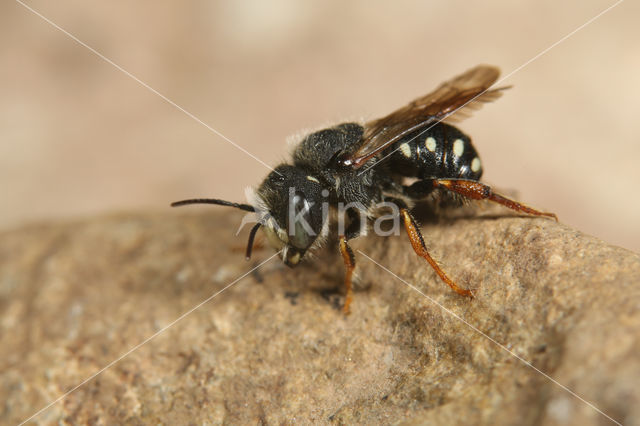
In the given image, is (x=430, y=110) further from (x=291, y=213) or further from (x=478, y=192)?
(x=291, y=213)

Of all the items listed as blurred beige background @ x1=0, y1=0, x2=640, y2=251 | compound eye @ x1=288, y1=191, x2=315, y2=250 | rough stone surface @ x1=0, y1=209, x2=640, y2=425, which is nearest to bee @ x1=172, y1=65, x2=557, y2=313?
compound eye @ x1=288, y1=191, x2=315, y2=250

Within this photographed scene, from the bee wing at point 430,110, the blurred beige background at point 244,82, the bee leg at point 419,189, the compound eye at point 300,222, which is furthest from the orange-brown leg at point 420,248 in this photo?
the blurred beige background at point 244,82

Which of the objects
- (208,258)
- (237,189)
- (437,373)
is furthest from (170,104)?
(437,373)

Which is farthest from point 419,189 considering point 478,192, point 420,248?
point 420,248

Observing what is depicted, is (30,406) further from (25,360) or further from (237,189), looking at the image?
(237,189)

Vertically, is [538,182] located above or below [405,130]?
below

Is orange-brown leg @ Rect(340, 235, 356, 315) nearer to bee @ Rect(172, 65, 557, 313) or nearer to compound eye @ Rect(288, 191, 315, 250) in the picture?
bee @ Rect(172, 65, 557, 313)
